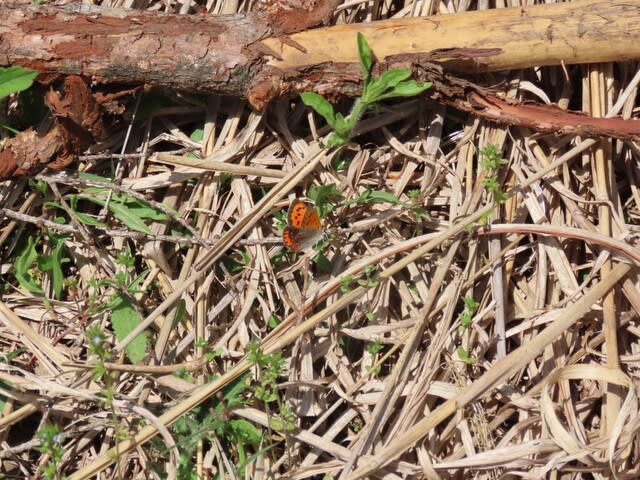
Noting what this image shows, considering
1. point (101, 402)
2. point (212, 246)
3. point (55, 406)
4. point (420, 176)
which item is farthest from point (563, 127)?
point (55, 406)

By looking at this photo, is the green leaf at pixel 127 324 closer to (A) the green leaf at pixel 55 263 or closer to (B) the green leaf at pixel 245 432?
(A) the green leaf at pixel 55 263

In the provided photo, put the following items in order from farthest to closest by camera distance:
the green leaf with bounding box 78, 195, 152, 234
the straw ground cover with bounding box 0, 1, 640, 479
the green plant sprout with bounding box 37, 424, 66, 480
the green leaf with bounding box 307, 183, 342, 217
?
the green leaf with bounding box 78, 195, 152, 234 → the green leaf with bounding box 307, 183, 342, 217 → the straw ground cover with bounding box 0, 1, 640, 479 → the green plant sprout with bounding box 37, 424, 66, 480

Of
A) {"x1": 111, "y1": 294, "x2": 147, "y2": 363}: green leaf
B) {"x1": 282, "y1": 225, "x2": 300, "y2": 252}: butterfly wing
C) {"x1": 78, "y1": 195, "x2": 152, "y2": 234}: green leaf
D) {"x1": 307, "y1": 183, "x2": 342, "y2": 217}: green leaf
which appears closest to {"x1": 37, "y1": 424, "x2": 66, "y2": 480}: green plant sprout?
{"x1": 111, "y1": 294, "x2": 147, "y2": 363}: green leaf

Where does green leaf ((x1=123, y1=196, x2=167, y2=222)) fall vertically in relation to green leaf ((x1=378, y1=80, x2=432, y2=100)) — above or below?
below

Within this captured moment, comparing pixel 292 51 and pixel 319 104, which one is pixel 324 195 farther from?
pixel 292 51

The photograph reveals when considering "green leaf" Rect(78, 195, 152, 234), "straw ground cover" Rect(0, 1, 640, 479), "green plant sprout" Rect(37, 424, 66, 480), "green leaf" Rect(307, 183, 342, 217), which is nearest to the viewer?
"green plant sprout" Rect(37, 424, 66, 480)

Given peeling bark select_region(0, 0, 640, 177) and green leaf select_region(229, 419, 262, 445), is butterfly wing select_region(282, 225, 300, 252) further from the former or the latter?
green leaf select_region(229, 419, 262, 445)
